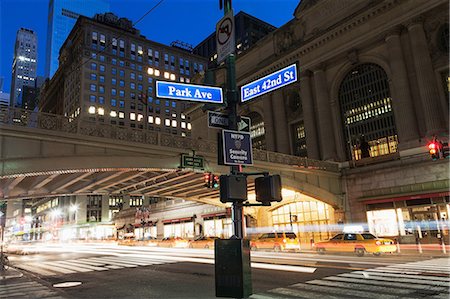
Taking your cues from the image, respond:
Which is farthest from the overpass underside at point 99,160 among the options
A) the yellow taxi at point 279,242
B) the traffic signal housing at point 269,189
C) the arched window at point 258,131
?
the arched window at point 258,131

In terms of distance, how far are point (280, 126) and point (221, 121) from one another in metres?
40.8

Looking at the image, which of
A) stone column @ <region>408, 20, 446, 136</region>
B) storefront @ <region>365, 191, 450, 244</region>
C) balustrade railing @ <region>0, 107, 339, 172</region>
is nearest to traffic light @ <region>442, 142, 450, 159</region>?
storefront @ <region>365, 191, 450, 244</region>

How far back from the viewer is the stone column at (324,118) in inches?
1644

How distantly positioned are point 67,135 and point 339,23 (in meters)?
32.6

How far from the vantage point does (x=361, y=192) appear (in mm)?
36375

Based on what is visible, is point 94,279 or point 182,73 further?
point 182,73

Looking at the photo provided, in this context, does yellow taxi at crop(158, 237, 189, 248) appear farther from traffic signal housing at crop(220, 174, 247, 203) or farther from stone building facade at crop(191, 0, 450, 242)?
traffic signal housing at crop(220, 174, 247, 203)

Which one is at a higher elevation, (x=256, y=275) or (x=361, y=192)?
(x=361, y=192)

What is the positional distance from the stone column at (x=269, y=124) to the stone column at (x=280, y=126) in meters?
0.65

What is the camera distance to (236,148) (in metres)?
7.96

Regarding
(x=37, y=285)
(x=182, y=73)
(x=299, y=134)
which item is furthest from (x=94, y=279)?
(x=182, y=73)

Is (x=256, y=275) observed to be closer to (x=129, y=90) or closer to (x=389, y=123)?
(x=389, y=123)

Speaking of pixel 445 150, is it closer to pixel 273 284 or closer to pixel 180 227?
pixel 273 284

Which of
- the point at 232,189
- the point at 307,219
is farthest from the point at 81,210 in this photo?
the point at 232,189
